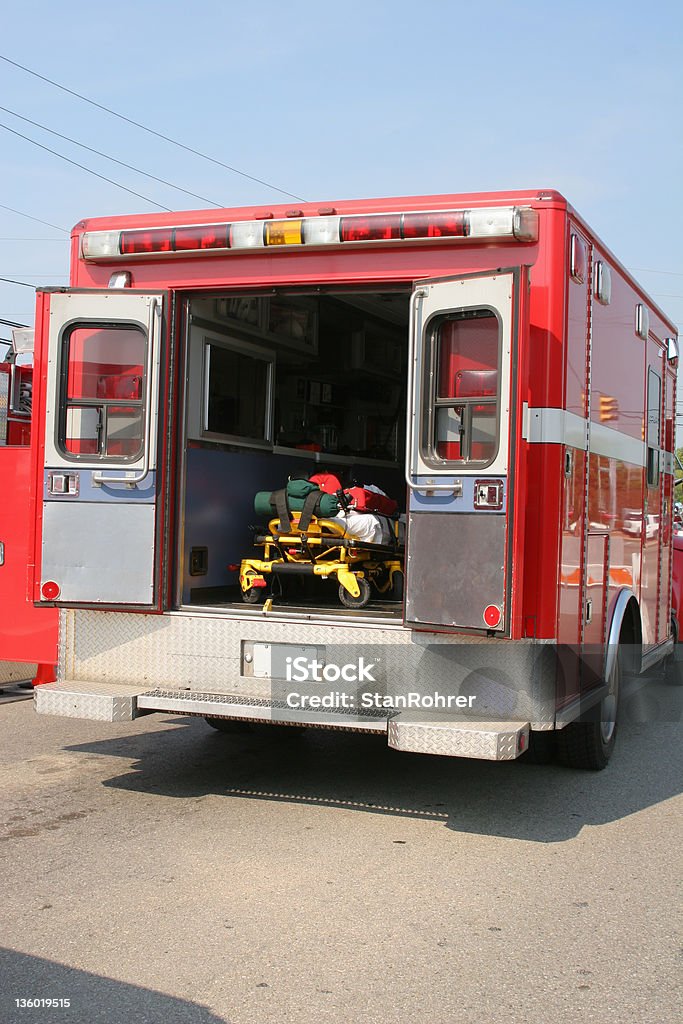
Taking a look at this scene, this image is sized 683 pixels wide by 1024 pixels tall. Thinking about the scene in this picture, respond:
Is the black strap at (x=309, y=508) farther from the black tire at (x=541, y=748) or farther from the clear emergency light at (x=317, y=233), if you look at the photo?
the black tire at (x=541, y=748)

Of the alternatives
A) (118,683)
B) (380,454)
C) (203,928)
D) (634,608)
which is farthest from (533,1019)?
(380,454)

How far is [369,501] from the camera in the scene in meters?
7.35

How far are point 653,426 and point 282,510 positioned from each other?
9.23 feet

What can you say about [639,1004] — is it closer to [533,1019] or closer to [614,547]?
[533,1019]

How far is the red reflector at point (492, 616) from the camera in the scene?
513 centimetres

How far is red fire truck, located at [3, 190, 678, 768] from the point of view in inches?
207

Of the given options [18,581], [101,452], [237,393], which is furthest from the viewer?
[237,393]

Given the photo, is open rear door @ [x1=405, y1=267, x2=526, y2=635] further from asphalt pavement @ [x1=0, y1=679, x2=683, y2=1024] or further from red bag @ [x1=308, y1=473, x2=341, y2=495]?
red bag @ [x1=308, y1=473, x2=341, y2=495]

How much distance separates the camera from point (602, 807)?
6047mm

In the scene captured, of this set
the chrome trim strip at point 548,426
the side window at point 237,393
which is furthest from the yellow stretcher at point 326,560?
the chrome trim strip at point 548,426

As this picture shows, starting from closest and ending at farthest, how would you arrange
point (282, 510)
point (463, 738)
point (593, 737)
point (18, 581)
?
point (463, 738) → point (593, 737) → point (282, 510) → point (18, 581)

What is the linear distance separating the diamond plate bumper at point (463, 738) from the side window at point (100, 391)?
6.97ft

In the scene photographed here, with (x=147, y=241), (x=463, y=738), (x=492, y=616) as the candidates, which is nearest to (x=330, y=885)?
(x=463, y=738)

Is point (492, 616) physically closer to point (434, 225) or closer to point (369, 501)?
point (434, 225)
